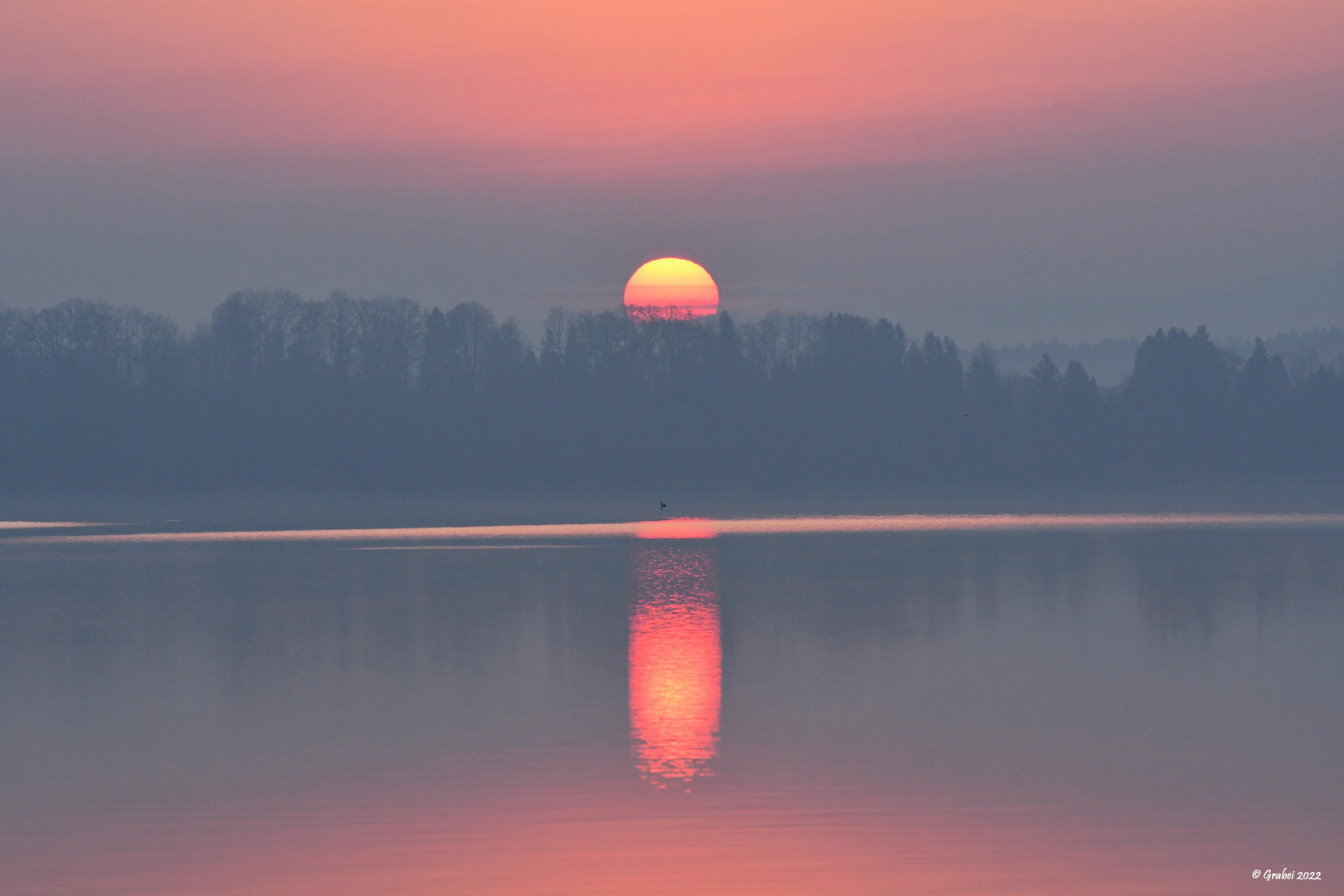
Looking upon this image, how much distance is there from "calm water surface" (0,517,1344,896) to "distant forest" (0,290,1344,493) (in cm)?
9800

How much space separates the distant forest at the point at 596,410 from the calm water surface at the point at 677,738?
9800cm

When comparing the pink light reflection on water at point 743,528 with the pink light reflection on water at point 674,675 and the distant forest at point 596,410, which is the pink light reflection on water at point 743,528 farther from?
the distant forest at point 596,410

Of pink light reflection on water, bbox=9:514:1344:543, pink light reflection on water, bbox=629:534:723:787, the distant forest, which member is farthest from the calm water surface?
the distant forest

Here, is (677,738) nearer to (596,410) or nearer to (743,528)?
(743,528)

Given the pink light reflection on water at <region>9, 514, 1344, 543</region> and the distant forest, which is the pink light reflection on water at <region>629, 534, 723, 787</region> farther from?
the distant forest

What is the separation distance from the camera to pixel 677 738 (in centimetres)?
2002

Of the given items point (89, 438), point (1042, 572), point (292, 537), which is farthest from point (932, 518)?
point (89, 438)

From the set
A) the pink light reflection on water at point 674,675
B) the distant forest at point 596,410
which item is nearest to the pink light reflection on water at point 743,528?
the pink light reflection on water at point 674,675

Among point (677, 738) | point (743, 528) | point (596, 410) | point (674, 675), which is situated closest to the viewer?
point (677, 738)

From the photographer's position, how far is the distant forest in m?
135

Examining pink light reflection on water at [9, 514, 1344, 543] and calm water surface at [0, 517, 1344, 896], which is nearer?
calm water surface at [0, 517, 1344, 896]

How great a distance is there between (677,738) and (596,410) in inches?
5303

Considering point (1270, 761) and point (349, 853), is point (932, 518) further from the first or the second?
point (349, 853)

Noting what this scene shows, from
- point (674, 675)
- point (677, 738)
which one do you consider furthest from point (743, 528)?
point (677, 738)
